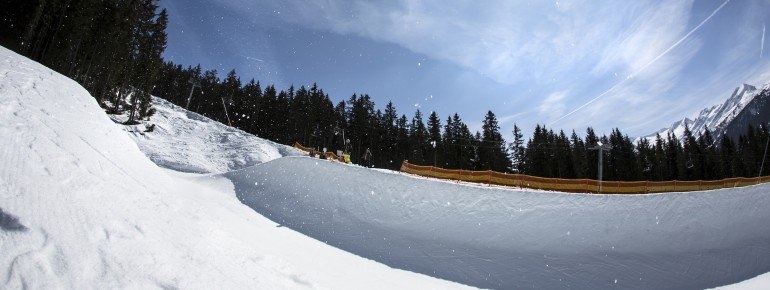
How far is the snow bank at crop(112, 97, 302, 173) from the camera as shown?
90.7ft

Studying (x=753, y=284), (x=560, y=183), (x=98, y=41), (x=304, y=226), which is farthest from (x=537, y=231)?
(x=98, y=41)

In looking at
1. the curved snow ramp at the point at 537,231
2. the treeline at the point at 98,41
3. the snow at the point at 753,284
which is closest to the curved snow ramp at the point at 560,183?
the curved snow ramp at the point at 537,231

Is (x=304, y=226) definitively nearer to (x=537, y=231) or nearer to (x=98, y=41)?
(x=537, y=231)

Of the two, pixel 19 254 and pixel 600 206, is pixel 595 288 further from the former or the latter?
pixel 19 254

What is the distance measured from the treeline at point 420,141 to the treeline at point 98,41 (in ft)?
103

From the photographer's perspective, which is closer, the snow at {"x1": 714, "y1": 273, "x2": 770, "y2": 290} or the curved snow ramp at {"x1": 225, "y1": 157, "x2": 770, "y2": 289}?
the snow at {"x1": 714, "y1": 273, "x2": 770, "y2": 290}

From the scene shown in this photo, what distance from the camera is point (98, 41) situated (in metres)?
33.4

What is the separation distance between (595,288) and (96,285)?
37.8 ft

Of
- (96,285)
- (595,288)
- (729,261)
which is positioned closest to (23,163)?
(96,285)

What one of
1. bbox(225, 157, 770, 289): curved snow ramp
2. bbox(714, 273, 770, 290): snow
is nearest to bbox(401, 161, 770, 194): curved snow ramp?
bbox(225, 157, 770, 289): curved snow ramp

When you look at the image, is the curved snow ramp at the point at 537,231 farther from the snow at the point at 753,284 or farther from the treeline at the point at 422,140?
the treeline at the point at 422,140

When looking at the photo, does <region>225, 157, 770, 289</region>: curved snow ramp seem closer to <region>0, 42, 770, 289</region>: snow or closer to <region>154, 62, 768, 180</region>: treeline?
<region>0, 42, 770, 289</region>: snow

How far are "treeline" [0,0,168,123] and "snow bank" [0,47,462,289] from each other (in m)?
27.5

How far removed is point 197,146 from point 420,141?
1925 inches
